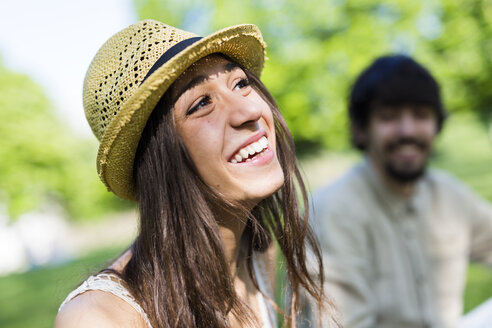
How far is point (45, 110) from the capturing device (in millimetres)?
22984

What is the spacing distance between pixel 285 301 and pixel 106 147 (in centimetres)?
114

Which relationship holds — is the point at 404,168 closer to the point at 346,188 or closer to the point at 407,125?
the point at 407,125

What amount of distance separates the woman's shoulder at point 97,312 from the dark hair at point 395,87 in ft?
7.67

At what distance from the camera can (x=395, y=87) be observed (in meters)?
3.23

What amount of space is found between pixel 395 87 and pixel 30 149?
22280 millimetres

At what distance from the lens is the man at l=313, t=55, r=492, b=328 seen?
3029 millimetres

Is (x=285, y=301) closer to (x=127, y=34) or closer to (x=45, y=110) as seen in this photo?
(x=127, y=34)

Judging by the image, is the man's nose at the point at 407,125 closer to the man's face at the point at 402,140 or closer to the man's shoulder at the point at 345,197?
the man's face at the point at 402,140

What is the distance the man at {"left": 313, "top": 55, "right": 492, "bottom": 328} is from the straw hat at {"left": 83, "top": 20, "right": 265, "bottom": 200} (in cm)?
166

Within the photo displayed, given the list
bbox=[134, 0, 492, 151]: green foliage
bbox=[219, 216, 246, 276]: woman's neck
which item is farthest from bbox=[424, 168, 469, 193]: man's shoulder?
bbox=[134, 0, 492, 151]: green foliage

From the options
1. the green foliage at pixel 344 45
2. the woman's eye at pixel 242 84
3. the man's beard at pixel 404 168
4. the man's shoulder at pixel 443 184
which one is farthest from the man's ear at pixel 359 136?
the green foliage at pixel 344 45

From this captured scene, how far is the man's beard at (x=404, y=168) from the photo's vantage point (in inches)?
127

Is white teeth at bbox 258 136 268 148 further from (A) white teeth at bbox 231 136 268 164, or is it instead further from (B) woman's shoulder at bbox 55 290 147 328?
(B) woman's shoulder at bbox 55 290 147 328

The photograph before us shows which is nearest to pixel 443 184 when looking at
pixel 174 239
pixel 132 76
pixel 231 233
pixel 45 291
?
pixel 231 233
